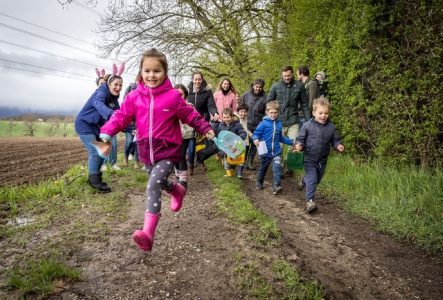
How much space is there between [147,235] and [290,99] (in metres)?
5.43

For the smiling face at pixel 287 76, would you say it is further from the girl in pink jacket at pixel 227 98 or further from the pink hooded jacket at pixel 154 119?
the pink hooded jacket at pixel 154 119

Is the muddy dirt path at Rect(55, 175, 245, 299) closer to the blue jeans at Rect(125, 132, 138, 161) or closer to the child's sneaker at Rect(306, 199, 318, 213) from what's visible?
the child's sneaker at Rect(306, 199, 318, 213)

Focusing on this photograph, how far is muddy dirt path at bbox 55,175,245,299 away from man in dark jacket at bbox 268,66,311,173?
3.76 metres

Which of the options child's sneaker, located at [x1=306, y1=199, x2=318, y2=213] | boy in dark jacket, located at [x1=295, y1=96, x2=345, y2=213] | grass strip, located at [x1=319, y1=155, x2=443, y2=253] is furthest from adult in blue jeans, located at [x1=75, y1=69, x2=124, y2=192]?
grass strip, located at [x1=319, y1=155, x2=443, y2=253]

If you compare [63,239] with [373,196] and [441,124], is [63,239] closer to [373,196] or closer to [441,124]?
[373,196]

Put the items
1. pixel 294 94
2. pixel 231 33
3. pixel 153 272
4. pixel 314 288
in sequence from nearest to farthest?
pixel 314 288, pixel 153 272, pixel 294 94, pixel 231 33

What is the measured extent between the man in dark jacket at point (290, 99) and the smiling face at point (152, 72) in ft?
A: 14.9

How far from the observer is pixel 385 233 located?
4.43m

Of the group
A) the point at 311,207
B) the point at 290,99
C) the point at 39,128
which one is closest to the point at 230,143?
the point at 311,207

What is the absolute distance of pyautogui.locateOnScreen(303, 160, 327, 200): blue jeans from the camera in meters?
5.33

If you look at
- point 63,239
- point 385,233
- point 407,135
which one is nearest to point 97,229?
point 63,239

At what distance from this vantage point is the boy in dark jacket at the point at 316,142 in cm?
535

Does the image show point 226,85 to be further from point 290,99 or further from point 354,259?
point 354,259

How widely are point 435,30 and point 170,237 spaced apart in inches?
200
